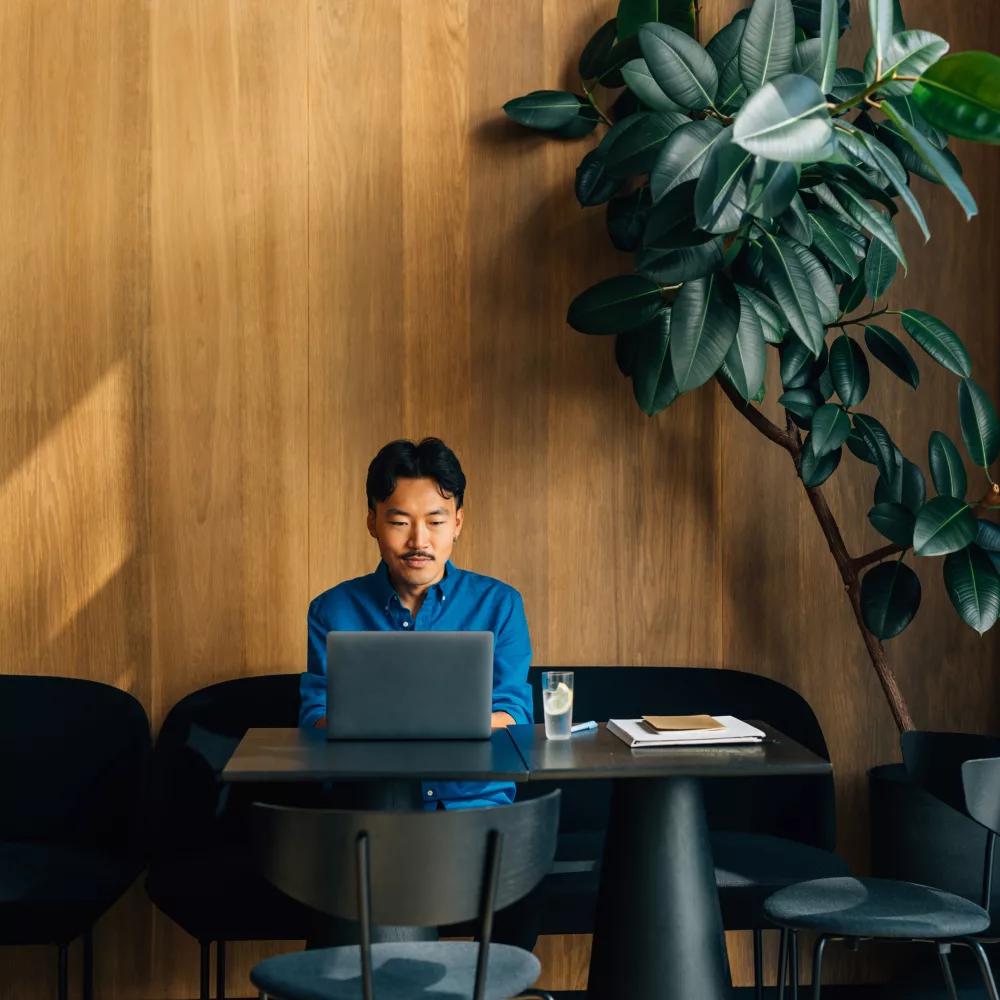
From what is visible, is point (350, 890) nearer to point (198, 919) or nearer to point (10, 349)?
point (198, 919)

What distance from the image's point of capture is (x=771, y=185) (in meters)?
2.29

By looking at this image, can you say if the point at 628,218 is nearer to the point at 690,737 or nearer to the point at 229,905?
the point at 690,737

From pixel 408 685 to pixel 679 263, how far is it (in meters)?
1.22

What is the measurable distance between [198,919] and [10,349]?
1686mm

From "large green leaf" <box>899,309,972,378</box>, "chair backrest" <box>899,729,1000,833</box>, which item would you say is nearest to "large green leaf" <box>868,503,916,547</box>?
"large green leaf" <box>899,309,972,378</box>

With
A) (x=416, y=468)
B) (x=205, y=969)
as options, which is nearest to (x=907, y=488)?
(x=416, y=468)

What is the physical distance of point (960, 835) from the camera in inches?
115

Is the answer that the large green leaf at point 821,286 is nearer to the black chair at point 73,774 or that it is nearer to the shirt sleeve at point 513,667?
the shirt sleeve at point 513,667

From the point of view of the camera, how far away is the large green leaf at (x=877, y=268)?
304 centimetres

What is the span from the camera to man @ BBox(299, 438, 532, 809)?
101 inches

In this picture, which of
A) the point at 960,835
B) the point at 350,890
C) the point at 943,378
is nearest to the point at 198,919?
the point at 350,890

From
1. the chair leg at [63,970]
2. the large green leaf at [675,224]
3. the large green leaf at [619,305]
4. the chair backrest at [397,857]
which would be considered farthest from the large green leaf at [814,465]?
the chair leg at [63,970]

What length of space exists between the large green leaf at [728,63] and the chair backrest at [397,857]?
6.00 feet

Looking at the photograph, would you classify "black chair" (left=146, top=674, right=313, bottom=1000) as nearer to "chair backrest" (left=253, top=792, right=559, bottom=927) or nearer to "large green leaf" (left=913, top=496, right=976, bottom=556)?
"chair backrest" (left=253, top=792, right=559, bottom=927)
